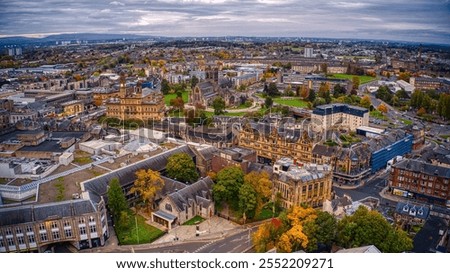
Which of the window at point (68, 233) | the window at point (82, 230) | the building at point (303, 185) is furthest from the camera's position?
the building at point (303, 185)

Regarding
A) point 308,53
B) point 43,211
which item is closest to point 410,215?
point 43,211

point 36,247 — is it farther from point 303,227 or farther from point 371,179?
point 371,179

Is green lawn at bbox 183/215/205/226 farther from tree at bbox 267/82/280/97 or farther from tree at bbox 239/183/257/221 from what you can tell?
tree at bbox 267/82/280/97

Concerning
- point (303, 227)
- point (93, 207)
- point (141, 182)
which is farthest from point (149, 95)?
point (303, 227)

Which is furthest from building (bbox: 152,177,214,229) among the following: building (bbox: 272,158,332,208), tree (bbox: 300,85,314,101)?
tree (bbox: 300,85,314,101)

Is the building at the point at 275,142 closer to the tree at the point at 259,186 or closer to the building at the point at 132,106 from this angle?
the tree at the point at 259,186

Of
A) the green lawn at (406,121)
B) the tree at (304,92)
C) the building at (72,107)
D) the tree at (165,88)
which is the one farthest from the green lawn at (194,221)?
the tree at (165,88)

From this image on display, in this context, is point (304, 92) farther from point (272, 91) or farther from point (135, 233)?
point (135, 233)
